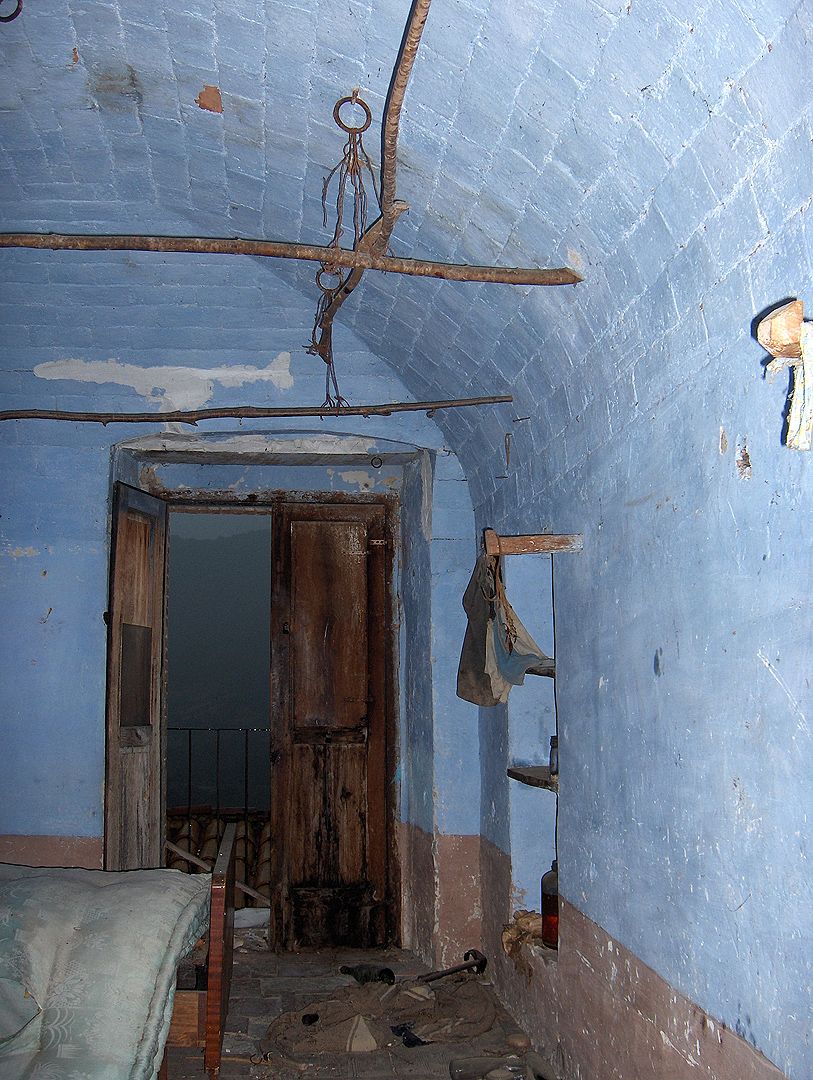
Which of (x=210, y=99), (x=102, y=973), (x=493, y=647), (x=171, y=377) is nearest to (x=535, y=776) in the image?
(x=493, y=647)

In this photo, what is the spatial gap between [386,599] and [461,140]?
3.45m

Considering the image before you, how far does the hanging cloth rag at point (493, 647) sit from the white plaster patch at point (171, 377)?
1755mm

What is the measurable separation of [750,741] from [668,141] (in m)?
1.43

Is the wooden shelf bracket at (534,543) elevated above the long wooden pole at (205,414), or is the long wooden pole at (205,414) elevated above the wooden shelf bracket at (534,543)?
the long wooden pole at (205,414)

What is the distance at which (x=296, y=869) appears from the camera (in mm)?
5383

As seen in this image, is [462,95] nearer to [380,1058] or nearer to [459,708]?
[459,708]

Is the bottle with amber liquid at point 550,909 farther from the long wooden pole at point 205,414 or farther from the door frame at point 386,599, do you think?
the long wooden pole at point 205,414

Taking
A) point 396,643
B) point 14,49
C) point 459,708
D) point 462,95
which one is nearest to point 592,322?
point 462,95

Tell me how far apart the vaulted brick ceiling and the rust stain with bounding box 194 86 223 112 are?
14mm

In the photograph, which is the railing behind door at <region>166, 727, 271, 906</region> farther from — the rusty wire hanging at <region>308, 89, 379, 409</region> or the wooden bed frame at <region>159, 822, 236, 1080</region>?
the rusty wire hanging at <region>308, 89, 379, 409</region>

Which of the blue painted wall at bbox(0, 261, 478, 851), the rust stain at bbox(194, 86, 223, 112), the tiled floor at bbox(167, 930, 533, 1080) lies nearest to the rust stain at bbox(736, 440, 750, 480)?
the rust stain at bbox(194, 86, 223, 112)

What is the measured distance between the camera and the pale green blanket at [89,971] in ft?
8.24

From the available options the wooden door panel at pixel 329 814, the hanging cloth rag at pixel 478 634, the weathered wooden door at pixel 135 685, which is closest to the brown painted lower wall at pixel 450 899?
the wooden door panel at pixel 329 814

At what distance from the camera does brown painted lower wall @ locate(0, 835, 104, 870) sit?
4.61 metres
